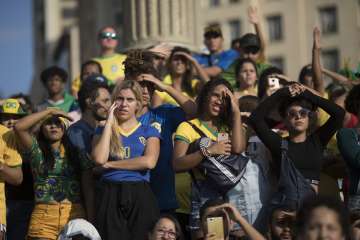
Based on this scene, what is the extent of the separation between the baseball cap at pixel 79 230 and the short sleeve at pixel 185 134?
1.05 metres

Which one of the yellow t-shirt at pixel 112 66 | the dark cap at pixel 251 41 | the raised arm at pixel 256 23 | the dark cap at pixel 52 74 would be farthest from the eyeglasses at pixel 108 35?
the raised arm at pixel 256 23

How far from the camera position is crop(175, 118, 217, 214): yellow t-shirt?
25.5ft

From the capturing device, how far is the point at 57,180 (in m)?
8.13

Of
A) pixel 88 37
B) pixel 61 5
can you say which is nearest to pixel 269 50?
pixel 88 37

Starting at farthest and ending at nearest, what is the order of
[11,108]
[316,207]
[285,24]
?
[285,24]
[11,108]
[316,207]

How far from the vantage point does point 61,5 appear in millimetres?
97062

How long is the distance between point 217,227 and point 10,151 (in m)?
2.27

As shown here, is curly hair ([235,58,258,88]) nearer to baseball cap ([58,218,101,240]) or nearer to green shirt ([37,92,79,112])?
green shirt ([37,92,79,112])

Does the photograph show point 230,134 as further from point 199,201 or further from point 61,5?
point 61,5

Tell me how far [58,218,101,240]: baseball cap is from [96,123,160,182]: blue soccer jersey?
1.37 feet

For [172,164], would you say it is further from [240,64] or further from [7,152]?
[240,64]

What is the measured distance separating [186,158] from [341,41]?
4689 centimetres

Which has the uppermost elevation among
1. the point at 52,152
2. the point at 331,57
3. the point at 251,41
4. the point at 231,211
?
the point at 251,41

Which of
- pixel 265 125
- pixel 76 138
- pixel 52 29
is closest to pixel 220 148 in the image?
pixel 265 125
